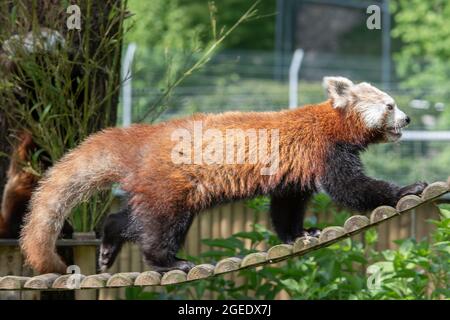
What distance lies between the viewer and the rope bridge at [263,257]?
16.0 feet

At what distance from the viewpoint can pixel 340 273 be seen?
6703 mm

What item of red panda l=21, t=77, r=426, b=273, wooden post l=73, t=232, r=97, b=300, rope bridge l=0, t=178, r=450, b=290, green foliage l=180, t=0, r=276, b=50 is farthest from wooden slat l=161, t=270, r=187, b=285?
green foliage l=180, t=0, r=276, b=50

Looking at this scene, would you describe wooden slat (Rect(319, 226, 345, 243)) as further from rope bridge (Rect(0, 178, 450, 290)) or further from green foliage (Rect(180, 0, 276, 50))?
green foliage (Rect(180, 0, 276, 50))

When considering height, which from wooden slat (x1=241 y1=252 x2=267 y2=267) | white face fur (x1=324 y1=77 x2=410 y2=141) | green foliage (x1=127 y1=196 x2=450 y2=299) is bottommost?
green foliage (x1=127 y1=196 x2=450 y2=299)

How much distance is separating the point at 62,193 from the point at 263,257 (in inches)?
50.0

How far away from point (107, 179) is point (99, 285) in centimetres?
68

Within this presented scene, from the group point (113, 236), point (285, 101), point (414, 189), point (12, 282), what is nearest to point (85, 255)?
point (113, 236)

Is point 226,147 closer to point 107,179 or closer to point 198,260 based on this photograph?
point 107,179

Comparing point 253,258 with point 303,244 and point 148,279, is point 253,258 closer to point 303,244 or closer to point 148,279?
point 303,244

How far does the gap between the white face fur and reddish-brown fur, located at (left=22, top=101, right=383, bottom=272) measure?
0.09m

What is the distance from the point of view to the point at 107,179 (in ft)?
17.9

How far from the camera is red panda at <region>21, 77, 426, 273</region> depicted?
5.28 meters
